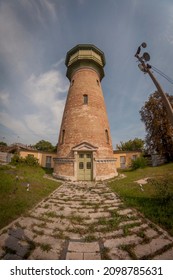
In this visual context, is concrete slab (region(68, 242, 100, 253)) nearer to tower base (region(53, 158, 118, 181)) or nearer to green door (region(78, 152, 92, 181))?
tower base (region(53, 158, 118, 181))

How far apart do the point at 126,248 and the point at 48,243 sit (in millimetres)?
1811

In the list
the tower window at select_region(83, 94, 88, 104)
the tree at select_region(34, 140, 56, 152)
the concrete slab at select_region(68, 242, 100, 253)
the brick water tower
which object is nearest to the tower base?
the brick water tower

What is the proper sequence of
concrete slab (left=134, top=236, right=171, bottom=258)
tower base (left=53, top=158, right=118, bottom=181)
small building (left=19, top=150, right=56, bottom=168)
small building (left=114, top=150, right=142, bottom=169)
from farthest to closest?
small building (left=114, top=150, right=142, bottom=169)
small building (left=19, top=150, right=56, bottom=168)
tower base (left=53, top=158, right=118, bottom=181)
concrete slab (left=134, top=236, right=171, bottom=258)

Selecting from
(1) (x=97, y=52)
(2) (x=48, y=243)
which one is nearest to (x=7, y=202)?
(2) (x=48, y=243)

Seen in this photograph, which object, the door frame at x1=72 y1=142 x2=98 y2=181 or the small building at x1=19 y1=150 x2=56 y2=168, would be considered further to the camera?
the small building at x1=19 y1=150 x2=56 y2=168

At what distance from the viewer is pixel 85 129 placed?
13.0 metres

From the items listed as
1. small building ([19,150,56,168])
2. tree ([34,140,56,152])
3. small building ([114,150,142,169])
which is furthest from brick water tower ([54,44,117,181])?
tree ([34,140,56,152])

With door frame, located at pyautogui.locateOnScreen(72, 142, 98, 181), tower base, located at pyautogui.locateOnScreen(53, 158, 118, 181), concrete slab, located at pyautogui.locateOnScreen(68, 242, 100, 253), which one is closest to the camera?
concrete slab, located at pyautogui.locateOnScreen(68, 242, 100, 253)

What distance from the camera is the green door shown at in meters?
12.2

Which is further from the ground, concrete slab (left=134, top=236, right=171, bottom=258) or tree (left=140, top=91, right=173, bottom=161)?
tree (left=140, top=91, right=173, bottom=161)

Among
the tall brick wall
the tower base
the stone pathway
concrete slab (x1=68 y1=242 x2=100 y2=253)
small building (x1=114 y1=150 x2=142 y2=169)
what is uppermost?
the tall brick wall

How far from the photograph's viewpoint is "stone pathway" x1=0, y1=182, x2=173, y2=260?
289 cm

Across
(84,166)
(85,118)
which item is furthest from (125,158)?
(85,118)

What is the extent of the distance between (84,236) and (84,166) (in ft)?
28.8
